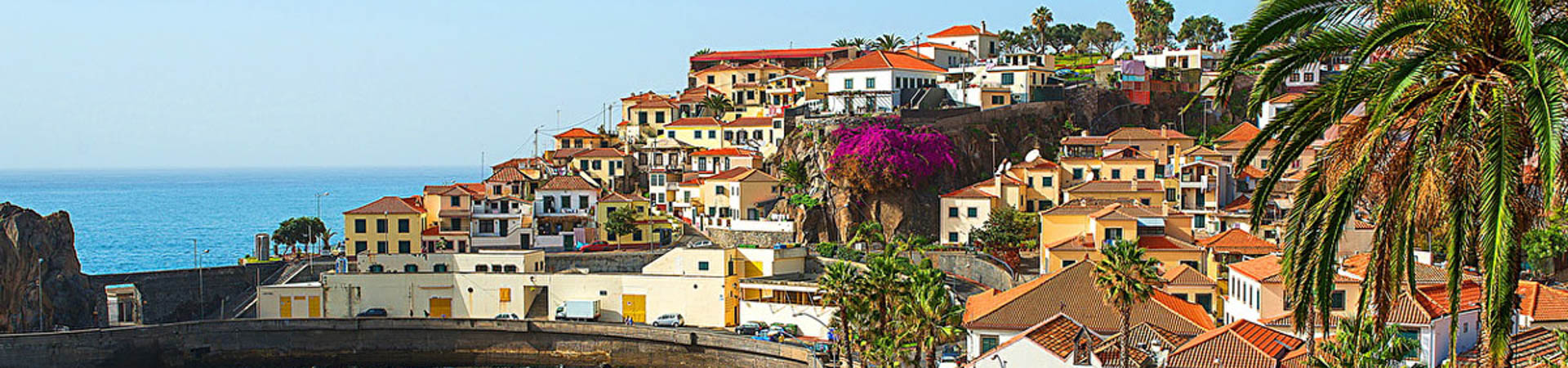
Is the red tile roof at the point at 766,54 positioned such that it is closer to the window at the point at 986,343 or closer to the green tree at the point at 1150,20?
the green tree at the point at 1150,20

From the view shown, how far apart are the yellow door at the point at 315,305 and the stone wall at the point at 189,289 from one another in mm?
5396

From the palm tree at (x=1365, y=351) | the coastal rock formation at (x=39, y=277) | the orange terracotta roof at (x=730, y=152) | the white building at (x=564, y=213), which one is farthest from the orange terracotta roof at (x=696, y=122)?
the palm tree at (x=1365, y=351)

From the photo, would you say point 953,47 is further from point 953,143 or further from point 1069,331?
point 1069,331

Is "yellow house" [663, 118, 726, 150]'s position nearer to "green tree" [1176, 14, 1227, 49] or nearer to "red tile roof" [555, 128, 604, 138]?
"red tile roof" [555, 128, 604, 138]

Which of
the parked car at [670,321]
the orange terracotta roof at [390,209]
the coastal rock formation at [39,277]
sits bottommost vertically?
the parked car at [670,321]

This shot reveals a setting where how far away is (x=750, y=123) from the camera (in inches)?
3479

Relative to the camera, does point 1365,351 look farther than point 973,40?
No

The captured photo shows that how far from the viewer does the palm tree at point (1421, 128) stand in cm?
913

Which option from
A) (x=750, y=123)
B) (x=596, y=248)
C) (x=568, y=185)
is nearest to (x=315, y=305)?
(x=596, y=248)

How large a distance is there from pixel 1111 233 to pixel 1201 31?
61147 millimetres

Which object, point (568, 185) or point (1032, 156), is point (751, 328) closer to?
point (568, 185)

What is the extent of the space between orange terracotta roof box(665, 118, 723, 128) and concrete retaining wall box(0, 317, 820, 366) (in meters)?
29.6

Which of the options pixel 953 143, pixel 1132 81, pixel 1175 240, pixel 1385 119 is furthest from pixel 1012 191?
pixel 1385 119

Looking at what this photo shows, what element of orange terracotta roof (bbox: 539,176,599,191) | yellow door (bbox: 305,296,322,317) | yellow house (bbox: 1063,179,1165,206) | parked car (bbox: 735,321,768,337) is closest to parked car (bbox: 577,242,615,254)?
orange terracotta roof (bbox: 539,176,599,191)
